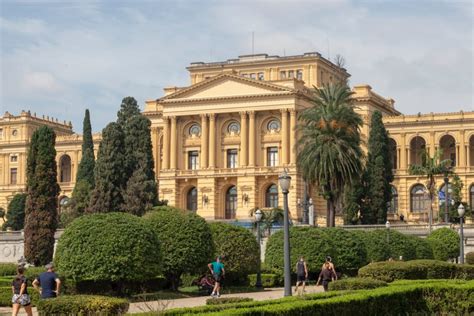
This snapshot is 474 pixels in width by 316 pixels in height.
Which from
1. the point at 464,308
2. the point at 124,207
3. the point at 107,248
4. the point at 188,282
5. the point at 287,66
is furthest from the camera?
the point at 287,66

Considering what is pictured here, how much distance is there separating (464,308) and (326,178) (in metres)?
34.0

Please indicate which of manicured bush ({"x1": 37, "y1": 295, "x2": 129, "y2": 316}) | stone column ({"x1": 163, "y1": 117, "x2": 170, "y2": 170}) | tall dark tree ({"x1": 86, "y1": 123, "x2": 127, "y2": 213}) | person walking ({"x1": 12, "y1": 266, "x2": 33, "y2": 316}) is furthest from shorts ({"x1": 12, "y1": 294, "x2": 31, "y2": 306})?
stone column ({"x1": 163, "y1": 117, "x2": 170, "y2": 170})

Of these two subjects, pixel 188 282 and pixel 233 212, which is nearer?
pixel 188 282

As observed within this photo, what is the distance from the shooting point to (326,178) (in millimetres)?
56188

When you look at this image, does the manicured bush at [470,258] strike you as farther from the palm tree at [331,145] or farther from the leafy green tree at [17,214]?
the leafy green tree at [17,214]

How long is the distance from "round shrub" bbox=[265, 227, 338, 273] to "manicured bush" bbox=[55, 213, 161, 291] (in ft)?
36.7

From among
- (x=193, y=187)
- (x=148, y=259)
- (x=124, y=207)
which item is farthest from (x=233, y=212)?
(x=148, y=259)

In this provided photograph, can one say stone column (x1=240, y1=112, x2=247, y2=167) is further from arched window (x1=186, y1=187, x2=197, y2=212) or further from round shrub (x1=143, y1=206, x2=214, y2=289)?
round shrub (x1=143, y1=206, x2=214, y2=289)

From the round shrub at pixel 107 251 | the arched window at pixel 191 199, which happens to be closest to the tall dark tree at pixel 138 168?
the arched window at pixel 191 199

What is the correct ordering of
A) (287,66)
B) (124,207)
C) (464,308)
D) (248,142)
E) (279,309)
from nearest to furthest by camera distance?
(279,309) < (464,308) < (124,207) < (248,142) < (287,66)

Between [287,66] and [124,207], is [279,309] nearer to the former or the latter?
[124,207]

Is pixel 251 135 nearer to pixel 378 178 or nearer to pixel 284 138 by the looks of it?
pixel 284 138

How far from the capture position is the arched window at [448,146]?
8962 cm

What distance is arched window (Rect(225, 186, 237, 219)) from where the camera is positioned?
286 feet
